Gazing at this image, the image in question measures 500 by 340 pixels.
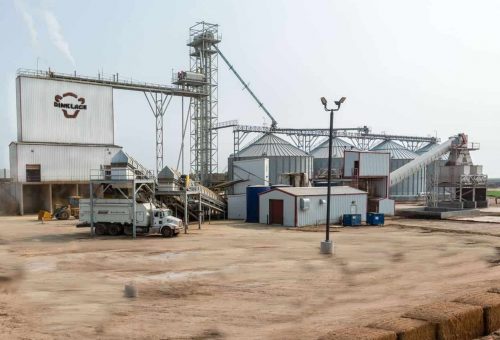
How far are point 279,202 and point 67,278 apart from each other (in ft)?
91.7

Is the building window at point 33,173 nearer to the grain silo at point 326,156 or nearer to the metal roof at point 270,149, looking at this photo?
the metal roof at point 270,149

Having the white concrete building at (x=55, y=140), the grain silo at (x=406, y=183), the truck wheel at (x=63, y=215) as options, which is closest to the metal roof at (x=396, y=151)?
the grain silo at (x=406, y=183)

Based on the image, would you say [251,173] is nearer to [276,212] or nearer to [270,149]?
[276,212]

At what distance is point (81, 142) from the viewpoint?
66.9 metres

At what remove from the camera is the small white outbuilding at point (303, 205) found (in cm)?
4481

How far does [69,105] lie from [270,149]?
31.1 metres

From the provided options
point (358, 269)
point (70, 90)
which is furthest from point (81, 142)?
point (358, 269)

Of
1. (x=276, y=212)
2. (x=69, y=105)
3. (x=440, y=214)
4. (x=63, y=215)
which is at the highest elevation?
(x=69, y=105)

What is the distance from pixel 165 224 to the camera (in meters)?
36.4

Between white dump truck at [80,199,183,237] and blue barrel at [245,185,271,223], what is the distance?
44.6 feet

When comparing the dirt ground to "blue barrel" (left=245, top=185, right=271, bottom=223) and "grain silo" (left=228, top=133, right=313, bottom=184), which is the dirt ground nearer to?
"blue barrel" (left=245, top=185, right=271, bottom=223)

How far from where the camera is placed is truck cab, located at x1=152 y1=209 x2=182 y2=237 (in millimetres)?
36219

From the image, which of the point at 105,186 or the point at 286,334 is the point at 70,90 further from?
the point at 286,334

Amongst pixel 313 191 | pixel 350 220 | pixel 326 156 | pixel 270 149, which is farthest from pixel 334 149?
pixel 350 220
